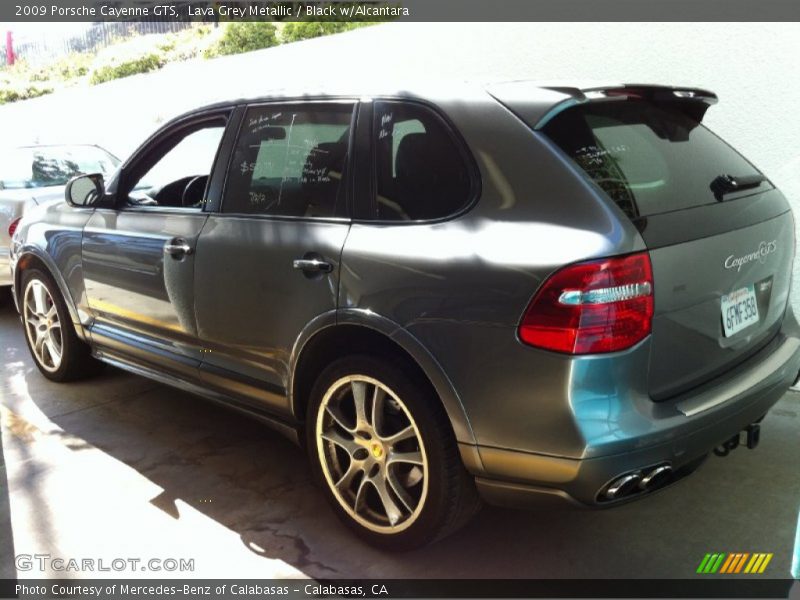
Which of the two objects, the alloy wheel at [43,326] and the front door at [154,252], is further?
the alloy wheel at [43,326]

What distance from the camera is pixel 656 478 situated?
2508 millimetres

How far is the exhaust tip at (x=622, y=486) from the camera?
94.8 inches

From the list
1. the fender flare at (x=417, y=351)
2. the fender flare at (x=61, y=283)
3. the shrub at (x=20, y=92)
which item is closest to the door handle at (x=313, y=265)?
the fender flare at (x=417, y=351)

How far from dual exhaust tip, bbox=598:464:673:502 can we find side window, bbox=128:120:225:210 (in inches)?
100

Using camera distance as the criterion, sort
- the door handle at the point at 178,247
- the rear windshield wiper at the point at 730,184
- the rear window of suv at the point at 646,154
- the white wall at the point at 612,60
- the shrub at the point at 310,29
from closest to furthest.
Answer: the rear window of suv at the point at 646,154, the rear windshield wiper at the point at 730,184, the door handle at the point at 178,247, the white wall at the point at 612,60, the shrub at the point at 310,29

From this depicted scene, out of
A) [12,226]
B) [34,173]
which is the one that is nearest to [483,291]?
[12,226]

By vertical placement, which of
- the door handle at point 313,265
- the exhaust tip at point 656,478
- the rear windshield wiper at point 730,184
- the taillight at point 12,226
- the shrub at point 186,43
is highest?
the shrub at point 186,43

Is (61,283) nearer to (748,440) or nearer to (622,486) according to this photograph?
(622,486)

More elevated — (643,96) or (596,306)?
(643,96)

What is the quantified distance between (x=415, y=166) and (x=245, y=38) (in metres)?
10.2

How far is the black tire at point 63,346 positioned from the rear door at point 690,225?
3.43 meters

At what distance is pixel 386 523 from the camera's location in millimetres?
2965

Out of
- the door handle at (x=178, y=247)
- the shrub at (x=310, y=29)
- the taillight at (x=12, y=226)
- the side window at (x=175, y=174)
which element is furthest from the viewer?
the shrub at (x=310, y=29)

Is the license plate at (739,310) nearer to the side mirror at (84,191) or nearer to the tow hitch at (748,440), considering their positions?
the tow hitch at (748,440)
